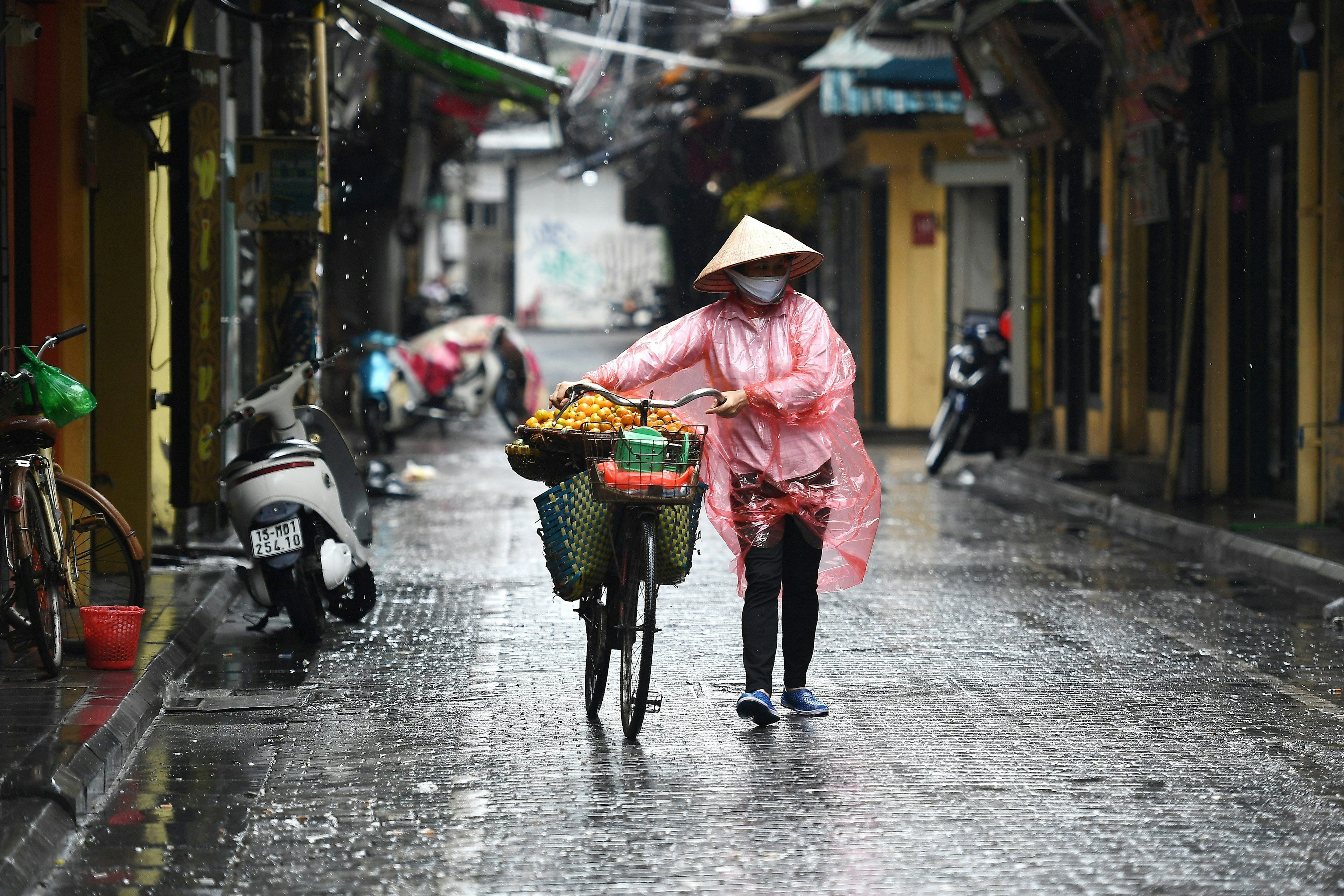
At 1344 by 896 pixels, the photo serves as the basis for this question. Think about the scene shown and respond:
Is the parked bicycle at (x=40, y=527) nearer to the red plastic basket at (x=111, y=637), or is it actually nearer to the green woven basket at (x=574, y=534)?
the red plastic basket at (x=111, y=637)

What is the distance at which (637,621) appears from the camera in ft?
18.9

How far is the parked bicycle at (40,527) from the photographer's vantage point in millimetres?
6113

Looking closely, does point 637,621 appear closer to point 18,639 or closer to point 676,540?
point 676,540

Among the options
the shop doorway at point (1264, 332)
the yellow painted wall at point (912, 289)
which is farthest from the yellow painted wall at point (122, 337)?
the yellow painted wall at point (912, 289)

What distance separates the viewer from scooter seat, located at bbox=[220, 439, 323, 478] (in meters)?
7.66

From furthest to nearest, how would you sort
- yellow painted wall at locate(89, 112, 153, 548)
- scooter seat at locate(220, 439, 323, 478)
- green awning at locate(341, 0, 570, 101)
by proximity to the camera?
green awning at locate(341, 0, 570, 101)
yellow painted wall at locate(89, 112, 153, 548)
scooter seat at locate(220, 439, 323, 478)

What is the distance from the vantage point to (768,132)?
89.4ft

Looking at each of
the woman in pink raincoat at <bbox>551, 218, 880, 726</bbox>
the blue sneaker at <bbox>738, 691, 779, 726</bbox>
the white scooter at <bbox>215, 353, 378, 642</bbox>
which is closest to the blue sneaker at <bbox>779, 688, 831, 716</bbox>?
the woman in pink raincoat at <bbox>551, 218, 880, 726</bbox>

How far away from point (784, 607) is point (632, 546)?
783 millimetres

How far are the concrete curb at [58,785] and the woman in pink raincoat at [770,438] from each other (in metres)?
1.99

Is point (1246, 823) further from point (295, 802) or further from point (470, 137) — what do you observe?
point (470, 137)

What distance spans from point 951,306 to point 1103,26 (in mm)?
8685

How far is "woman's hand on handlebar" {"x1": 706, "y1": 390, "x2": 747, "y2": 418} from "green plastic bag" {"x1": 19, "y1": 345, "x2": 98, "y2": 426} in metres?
2.53

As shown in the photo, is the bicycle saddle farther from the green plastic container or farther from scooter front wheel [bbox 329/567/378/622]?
the green plastic container
